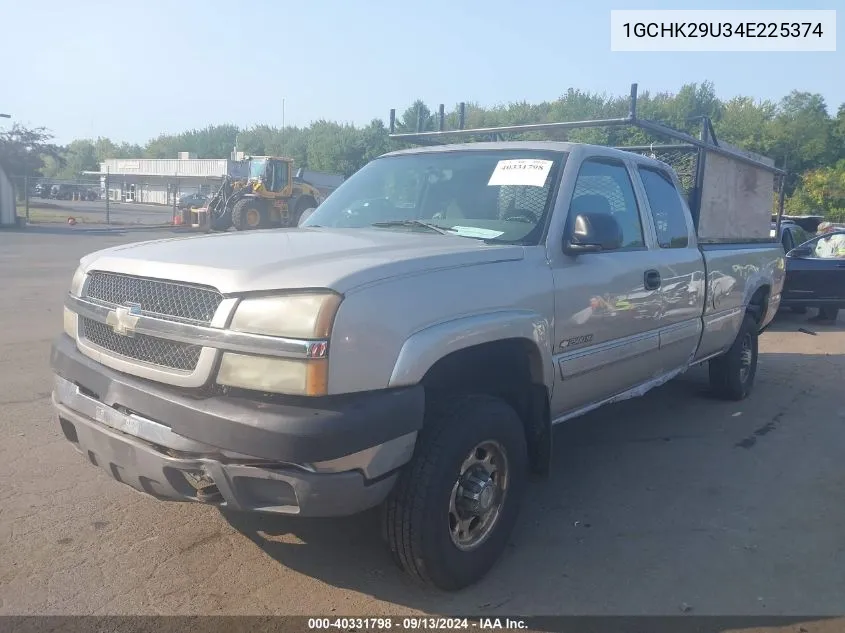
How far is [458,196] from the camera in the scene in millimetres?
4113

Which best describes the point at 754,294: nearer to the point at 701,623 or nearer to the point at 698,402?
the point at 698,402

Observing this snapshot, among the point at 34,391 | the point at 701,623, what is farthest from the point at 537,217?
the point at 34,391

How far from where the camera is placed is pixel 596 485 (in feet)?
14.6

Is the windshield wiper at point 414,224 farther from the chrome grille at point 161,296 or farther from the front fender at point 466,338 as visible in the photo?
the chrome grille at point 161,296

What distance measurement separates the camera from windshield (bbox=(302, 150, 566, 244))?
3.84 metres

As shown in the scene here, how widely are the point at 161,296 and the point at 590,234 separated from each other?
2007 mm

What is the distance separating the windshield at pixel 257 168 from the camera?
92.0 feet

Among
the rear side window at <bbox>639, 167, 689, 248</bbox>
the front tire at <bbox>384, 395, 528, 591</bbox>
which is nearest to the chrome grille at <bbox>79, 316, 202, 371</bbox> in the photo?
the front tire at <bbox>384, 395, 528, 591</bbox>

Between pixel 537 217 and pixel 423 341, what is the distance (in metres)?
1.30

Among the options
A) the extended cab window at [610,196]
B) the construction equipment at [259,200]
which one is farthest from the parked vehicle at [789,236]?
the construction equipment at [259,200]

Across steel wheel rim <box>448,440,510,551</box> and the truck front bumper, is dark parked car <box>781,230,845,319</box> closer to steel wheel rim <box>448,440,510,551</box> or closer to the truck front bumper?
steel wheel rim <box>448,440,510,551</box>

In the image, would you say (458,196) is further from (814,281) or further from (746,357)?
(814,281)

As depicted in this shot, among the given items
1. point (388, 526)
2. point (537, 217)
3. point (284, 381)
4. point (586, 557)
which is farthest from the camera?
point (537, 217)

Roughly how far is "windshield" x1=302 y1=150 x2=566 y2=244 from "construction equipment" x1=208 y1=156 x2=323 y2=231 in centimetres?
2301
